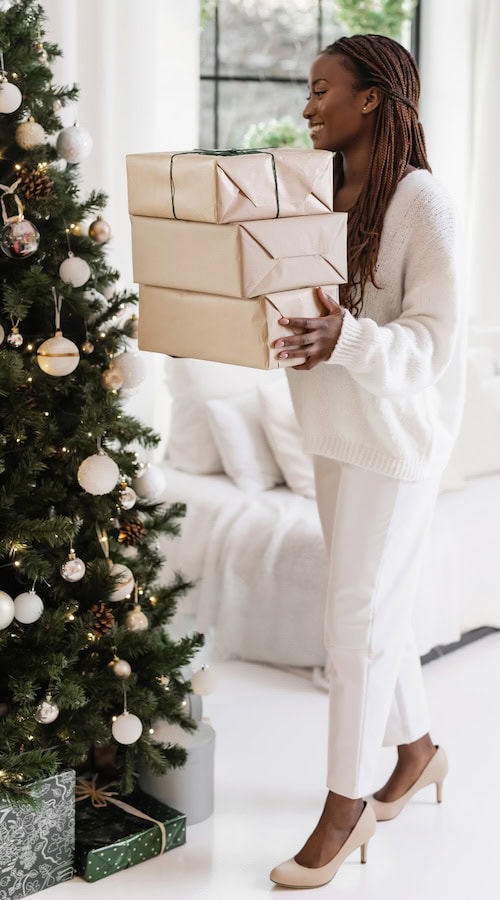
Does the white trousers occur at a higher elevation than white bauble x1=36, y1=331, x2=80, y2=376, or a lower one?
lower

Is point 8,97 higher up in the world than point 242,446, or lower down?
higher up

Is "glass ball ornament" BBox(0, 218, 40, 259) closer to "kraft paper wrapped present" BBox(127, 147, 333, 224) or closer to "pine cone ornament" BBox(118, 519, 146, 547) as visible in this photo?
"kraft paper wrapped present" BBox(127, 147, 333, 224)

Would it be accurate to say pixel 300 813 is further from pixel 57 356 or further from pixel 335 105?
pixel 335 105

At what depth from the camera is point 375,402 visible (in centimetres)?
194

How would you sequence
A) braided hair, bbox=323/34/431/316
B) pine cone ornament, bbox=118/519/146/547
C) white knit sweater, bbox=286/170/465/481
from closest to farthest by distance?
1. white knit sweater, bbox=286/170/465/481
2. braided hair, bbox=323/34/431/316
3. pine cone ornament, bbox=118/519/146/547

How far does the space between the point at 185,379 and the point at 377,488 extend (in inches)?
61.5

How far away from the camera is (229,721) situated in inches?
107

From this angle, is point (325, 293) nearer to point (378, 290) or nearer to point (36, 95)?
point (378, 290)

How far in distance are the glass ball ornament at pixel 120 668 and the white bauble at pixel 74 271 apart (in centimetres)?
66

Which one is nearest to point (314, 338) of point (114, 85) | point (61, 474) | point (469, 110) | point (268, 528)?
point (61, 474)

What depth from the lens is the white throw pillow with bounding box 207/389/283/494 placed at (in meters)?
3.31

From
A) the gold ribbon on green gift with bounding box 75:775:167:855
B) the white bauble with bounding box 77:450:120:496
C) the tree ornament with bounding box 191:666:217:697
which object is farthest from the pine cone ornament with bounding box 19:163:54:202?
the gold ribbon on green gift with bounding box 75:775:167:855

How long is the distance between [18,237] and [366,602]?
836 mm

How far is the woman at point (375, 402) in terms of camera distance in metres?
1.86
